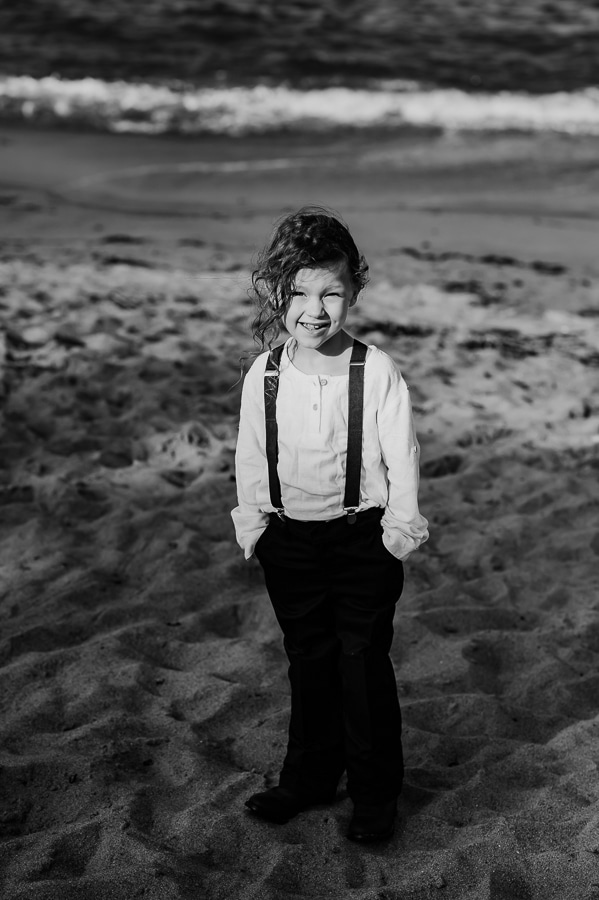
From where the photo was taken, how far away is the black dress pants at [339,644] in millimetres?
2740

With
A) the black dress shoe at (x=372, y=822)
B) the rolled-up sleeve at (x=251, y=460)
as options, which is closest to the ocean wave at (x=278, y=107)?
the rolled-up sleeve at (x=251, y=460)

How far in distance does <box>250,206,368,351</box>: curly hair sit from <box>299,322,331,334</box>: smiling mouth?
0.27 feet

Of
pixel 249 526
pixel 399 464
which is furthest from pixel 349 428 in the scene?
pixel 249 526

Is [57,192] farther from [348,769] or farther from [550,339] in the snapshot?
[348,769]

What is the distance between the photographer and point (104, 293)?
7398 millimetres

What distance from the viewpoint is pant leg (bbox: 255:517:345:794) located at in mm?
2791

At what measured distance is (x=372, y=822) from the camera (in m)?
2.84

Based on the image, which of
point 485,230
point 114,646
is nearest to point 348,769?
point 114,646

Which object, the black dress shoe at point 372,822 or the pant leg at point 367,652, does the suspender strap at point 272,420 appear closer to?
the pant leg at point 367,652

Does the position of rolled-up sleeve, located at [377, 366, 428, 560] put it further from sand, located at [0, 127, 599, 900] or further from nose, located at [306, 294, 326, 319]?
sand, located at [0, 127, 599, 900]

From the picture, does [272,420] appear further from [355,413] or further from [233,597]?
[233,597]

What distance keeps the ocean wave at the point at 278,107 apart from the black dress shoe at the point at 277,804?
12.6 m

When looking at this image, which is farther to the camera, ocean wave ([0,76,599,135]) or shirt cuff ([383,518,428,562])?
ocean wave ([0,76,599,135])

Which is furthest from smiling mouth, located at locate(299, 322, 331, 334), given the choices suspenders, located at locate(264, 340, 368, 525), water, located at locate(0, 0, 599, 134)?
water, located at locate(0, 0, 599, 134)
